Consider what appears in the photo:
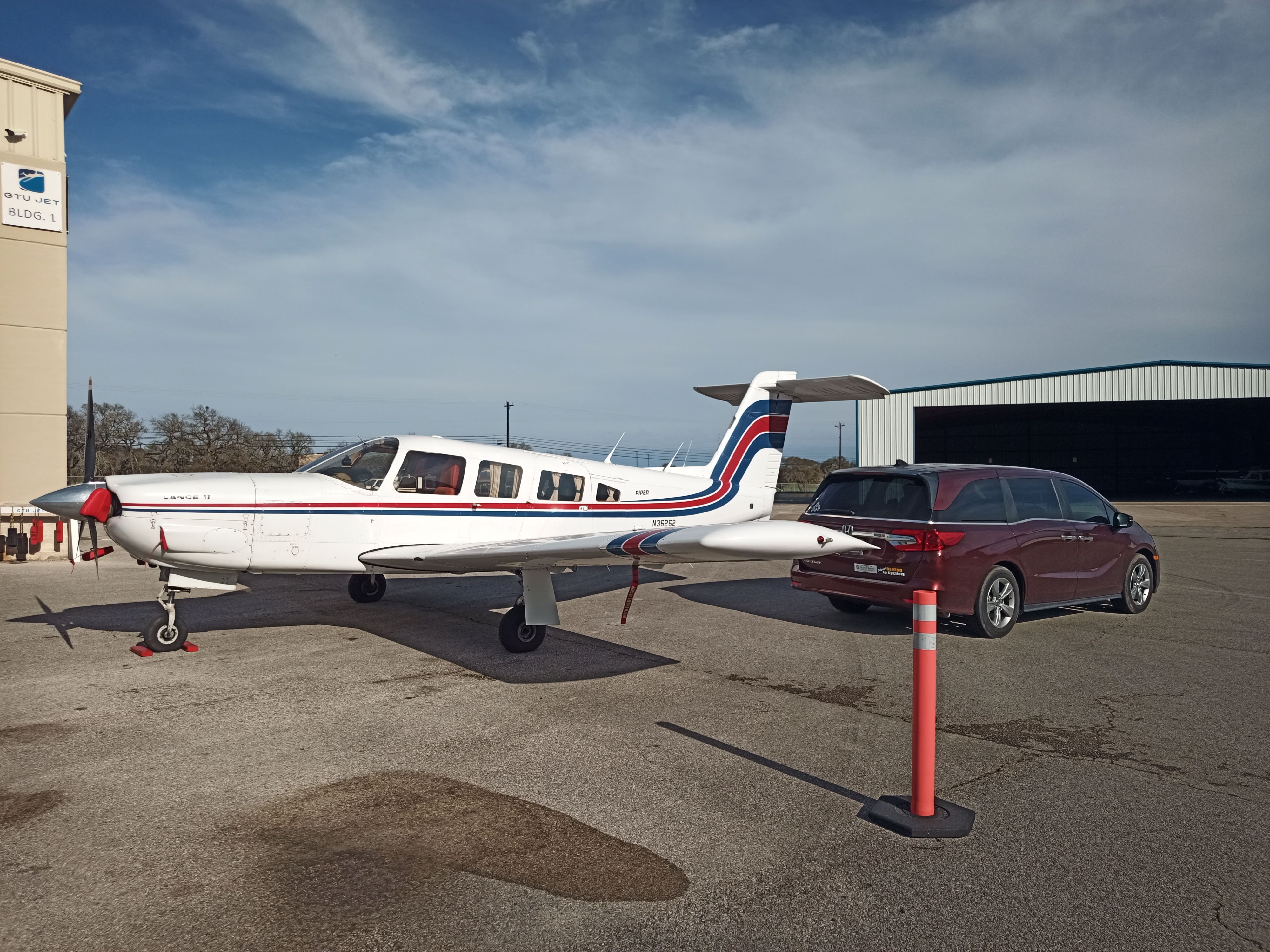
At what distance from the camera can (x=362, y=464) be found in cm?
815

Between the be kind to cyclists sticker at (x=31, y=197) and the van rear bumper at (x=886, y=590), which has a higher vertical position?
the be kind to cyclists sticker at (x=31, y=197)

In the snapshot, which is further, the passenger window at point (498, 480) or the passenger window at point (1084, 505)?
the passenger window at point (1084, 505)

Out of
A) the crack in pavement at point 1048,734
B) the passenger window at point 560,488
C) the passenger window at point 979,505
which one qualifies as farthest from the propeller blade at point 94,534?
the passenger window at point 979,505

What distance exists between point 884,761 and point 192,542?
6.06m

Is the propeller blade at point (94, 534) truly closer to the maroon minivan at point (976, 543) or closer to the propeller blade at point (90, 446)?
the propeller blade at point (90, 446)

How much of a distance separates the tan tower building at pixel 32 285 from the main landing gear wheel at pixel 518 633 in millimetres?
13355

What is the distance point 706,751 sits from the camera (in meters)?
4.68

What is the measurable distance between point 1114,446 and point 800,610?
168ft

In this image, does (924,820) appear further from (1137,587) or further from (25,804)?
(1137,587)

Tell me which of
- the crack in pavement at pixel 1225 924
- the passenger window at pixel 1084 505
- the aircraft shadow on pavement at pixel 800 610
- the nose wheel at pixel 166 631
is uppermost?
the passenger window at pixel 1084 505

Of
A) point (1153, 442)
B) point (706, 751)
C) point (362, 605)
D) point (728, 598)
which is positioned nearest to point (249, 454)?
point (362, 605)

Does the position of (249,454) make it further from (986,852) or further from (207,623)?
(986,852)

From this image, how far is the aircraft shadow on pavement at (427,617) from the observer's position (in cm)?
702

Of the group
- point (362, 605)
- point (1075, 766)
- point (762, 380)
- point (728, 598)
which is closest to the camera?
point (1075, 766)
